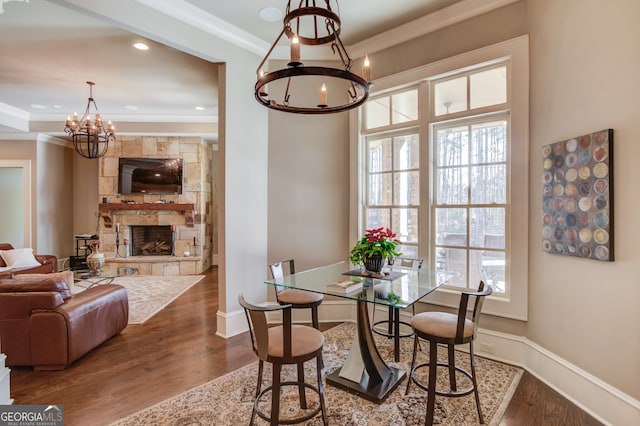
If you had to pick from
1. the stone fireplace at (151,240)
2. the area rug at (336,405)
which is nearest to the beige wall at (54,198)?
the stone fireplace at (151,240)

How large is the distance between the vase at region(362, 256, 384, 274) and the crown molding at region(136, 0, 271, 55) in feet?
9.33

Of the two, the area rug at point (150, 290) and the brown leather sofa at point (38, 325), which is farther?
the area rug at point (150, 290)

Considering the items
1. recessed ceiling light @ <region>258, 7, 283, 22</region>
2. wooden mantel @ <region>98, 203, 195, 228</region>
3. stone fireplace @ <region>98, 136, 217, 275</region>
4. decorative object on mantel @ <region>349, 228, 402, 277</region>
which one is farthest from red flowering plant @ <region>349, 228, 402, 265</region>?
wooden mantel @ <region>98, 203, 195, 228</region>

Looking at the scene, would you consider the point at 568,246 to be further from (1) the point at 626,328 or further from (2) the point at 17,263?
(2) the point at 17,263

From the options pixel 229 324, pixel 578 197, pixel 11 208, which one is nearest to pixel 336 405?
pixel 229 324

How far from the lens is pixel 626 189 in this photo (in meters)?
1.96

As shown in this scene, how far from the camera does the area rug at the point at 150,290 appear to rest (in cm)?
428

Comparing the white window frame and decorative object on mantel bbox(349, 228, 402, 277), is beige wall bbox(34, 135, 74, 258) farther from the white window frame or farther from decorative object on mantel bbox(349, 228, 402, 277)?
the white window frame

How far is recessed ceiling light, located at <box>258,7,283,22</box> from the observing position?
121 inches

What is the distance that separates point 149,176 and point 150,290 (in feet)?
9.00

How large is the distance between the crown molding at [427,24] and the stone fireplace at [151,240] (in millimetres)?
5903

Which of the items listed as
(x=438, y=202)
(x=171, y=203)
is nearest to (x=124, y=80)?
(x=171, y=203)

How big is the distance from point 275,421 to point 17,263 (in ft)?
19.1

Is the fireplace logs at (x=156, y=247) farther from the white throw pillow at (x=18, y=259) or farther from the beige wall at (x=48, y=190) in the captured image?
the white throw pillow at (x=18, y=259)
